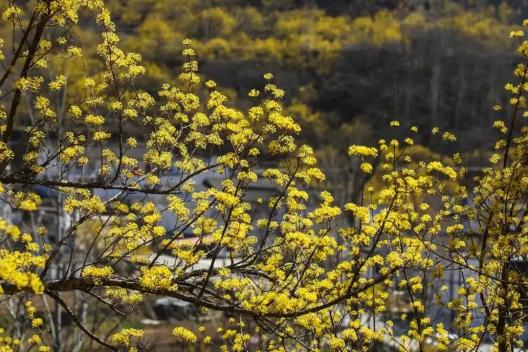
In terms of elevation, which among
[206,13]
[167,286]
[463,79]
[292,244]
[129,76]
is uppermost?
[206,13]

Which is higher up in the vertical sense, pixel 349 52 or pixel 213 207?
pixel 349 52

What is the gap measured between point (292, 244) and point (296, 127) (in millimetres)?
990

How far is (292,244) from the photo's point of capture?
5.33 m

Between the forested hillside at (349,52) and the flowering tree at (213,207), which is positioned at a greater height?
the forested hillside at (349,52)

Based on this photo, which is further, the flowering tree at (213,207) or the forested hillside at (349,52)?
the forested hillside at (349,52)

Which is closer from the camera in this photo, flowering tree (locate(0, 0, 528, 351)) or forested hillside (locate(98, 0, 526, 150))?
flowering tree (locate(0, 0, 528, 351))

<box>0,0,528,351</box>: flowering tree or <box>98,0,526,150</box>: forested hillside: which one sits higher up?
<box>98,0,526,150</box>: forested hillside

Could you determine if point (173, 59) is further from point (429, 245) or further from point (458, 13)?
point (429, 245)

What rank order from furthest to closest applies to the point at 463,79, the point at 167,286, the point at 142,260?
the point at 463,79, the point at 142,260, the point at 167,286

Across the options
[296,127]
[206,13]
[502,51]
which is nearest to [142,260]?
[296,127]

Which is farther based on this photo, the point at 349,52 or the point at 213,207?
the point at 349,52

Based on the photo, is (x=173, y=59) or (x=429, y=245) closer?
(x=429, y=245)

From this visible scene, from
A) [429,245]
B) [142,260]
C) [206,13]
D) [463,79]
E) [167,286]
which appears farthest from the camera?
[206,13]

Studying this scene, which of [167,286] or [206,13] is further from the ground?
[206,13]
